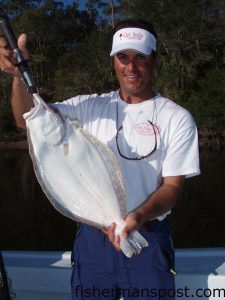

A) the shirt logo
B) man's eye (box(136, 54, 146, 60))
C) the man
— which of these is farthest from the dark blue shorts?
man's eye (box(136, 54, 146, 60))

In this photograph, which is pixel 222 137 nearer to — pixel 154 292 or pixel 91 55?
pixel 91 55

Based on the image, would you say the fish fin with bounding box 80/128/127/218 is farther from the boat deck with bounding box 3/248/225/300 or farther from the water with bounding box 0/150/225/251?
the water with bounding box 0/150/225/251

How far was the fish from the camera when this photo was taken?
2.33 metres

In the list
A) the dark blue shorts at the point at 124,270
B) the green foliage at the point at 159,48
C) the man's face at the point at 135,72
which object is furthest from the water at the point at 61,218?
the green foliage at the point at 159,48

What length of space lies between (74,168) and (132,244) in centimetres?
50

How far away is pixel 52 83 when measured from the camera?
4947 centimetres

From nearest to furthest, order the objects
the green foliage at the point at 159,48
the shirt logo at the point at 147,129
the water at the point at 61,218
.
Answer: the shirt logo at the point at 147,129
the water at the point at 61,218
the green foliage at the point at 159,48

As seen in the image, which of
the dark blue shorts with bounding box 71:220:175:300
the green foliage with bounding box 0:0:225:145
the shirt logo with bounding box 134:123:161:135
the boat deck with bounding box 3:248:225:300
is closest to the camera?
the dark blue shorts with bounding box 71:220:175:300

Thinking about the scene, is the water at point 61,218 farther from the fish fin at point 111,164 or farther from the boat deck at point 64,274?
the fish fin at point 111,164

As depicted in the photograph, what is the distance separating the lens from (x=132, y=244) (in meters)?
2.23

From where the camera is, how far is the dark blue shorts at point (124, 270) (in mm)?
2518

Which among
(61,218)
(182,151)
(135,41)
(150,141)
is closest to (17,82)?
(135,41)

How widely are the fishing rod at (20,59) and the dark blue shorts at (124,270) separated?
858 mm

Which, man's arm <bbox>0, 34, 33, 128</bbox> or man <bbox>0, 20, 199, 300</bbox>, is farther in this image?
man <bbox>0, 20, 199, 300</bbox>
